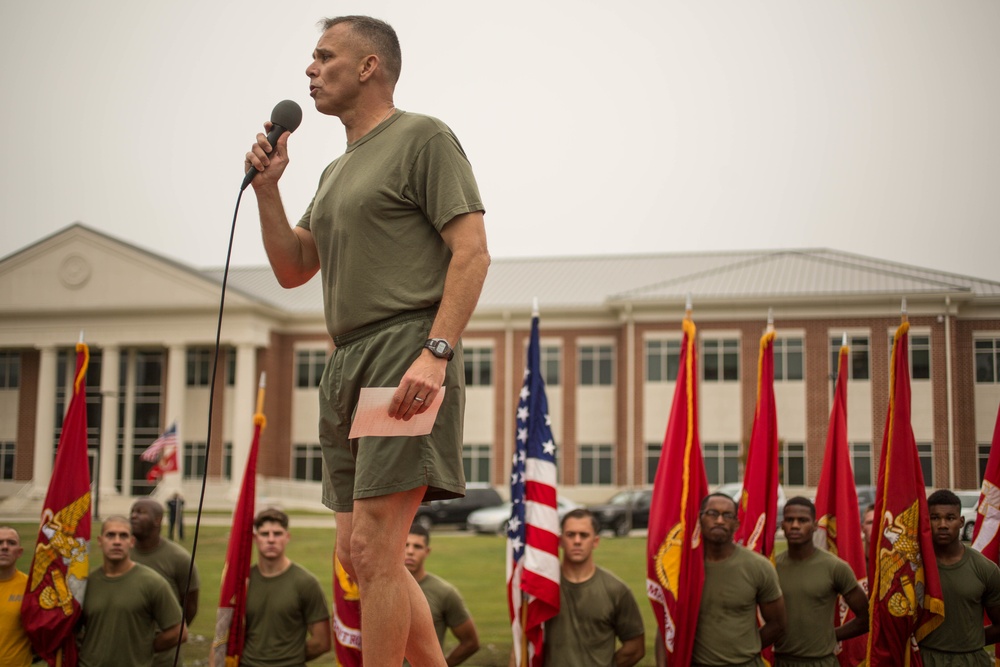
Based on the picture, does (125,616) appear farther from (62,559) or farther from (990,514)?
(990,514)

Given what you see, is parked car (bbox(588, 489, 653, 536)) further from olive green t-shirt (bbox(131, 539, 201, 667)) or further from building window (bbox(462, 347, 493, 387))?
olive green t-shirt (bbox(131, 539, 201, 667))


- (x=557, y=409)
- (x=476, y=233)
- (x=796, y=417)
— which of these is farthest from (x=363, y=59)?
(x=557, y=409)

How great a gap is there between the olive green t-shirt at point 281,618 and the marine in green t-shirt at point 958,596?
418cm

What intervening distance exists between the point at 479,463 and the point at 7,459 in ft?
54.8

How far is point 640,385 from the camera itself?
39969mm

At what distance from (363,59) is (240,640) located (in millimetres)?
5740

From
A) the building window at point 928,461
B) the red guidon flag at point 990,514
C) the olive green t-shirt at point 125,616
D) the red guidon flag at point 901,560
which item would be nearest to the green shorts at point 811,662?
the red guidon flag at point 901,560

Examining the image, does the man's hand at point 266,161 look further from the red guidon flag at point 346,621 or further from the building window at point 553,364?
the building window at point 553,364

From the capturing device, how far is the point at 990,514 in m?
7.38

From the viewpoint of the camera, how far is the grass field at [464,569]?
39.7 ft

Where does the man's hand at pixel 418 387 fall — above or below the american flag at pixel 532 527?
above

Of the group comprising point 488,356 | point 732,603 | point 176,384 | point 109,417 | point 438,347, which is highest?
point 488,356

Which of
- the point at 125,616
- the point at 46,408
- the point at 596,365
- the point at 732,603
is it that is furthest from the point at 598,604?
the point at 46,408

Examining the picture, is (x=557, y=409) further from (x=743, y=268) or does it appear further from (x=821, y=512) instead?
(x=821, y=512)
